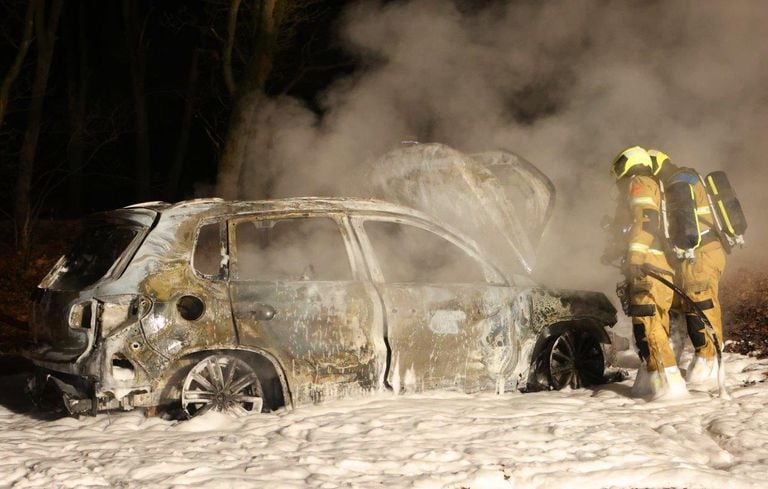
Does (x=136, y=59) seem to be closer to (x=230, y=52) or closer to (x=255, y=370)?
(x=230, y=52)

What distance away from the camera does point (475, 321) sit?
6844 millimetres

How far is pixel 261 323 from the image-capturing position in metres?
6.23

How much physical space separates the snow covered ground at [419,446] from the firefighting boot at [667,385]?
0.43ft

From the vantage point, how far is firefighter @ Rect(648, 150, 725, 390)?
735cm

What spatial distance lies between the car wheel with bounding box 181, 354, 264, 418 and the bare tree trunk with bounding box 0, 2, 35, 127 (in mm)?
11412

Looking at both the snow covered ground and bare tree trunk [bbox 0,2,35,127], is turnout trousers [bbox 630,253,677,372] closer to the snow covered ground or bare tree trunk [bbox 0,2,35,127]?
the snow covered ground

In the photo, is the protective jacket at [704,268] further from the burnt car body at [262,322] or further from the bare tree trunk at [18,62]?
the bare tree trunk at [18,62]

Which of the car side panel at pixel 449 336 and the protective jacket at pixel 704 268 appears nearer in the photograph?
the car side panel at pixel 449 336

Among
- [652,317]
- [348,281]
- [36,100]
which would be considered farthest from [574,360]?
[36,100]

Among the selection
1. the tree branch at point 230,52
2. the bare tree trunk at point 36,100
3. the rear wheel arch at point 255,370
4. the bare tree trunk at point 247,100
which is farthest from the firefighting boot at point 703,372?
the bare tree trunk at point 36,100

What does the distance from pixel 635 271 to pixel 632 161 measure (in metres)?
0.86

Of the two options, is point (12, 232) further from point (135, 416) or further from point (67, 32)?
point (135, 416)

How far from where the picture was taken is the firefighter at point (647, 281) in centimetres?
696

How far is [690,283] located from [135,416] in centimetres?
437
